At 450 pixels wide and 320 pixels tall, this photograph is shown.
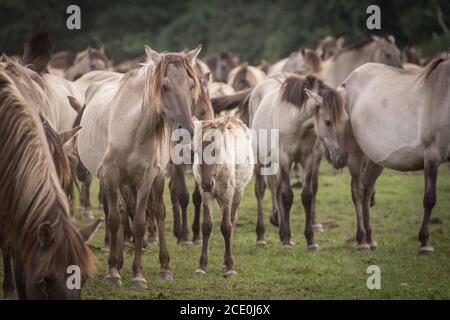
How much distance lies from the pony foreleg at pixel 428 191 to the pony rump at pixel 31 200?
15.3ft

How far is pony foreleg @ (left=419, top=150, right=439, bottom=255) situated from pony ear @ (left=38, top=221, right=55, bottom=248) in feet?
16.6

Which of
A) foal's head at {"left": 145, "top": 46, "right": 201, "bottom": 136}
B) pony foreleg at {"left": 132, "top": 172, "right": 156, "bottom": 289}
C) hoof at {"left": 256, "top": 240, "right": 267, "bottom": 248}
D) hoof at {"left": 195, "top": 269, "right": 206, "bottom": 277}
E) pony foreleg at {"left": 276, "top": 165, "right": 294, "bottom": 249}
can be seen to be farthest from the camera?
hoof at {"left": 256, "top": 240, "right": 267, "bottom": 248}

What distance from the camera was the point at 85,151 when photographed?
9.45 m

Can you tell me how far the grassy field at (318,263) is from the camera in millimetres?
7992

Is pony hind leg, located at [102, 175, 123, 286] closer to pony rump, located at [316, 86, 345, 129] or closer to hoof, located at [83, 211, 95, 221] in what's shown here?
pony rump, located at [316, 86, 345, 129]

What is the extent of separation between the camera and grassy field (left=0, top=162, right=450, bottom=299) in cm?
799

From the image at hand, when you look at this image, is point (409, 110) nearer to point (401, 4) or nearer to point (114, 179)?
point (114, 179)

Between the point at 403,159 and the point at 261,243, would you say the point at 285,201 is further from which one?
the point at 403,159

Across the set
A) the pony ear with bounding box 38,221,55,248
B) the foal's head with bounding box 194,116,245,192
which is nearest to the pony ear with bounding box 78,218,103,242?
the pony ear with bounding box 38,221,55,248

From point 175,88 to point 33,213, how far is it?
80.4 inches

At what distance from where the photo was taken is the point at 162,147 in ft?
27.5

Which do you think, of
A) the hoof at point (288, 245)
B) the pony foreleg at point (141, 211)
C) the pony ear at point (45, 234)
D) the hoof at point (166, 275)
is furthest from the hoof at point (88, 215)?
the pony ear at point (45, 234)

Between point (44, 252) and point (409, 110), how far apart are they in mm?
5419
